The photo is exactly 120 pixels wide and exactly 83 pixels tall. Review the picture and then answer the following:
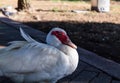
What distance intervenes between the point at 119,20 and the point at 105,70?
17.8 feet

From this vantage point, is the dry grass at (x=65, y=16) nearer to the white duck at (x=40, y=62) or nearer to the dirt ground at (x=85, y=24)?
the dirt ground at (x=85, y=24)

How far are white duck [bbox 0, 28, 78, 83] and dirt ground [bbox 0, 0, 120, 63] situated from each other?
278 cm

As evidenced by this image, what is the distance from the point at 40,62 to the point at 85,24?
21.0 feet

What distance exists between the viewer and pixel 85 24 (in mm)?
11773

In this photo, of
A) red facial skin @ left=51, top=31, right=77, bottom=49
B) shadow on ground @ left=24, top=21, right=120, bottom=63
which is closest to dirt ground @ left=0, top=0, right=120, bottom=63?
shadow on ground @ left=24, top=21, right=120, bottom=63

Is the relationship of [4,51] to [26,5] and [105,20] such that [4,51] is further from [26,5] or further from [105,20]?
[26,5]

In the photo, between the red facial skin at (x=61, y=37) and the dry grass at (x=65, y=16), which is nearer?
the red facial skin at (x=61, y=37)

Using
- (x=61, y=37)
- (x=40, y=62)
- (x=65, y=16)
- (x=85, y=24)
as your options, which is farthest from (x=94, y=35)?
(x=40, y=62)

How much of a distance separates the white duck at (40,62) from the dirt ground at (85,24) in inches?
109

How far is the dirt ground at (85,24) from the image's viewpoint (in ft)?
30.2

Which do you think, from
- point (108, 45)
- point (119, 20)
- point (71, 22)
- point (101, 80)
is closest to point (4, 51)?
point (101, 80)

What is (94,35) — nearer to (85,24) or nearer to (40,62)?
(85,24)

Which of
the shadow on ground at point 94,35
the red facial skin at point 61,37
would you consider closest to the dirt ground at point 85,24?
the shadow on ground at point 94,35

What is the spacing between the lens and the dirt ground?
30.2ft
